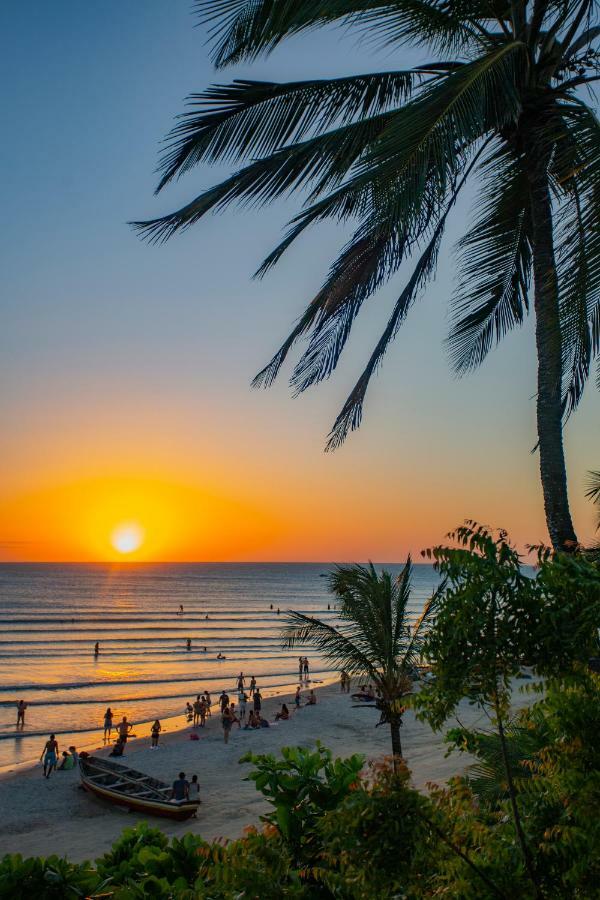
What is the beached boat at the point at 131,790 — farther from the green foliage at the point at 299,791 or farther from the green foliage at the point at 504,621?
the green foliage at the point at 504,621

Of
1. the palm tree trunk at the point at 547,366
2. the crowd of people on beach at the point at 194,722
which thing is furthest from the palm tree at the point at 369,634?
the crowd of people on beach at the point at 194,722

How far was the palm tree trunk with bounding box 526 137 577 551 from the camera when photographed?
17.7ft

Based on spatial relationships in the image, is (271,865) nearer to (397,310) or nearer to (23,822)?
(397,310)

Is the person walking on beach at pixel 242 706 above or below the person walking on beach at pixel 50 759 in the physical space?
below

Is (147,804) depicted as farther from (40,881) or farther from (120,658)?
(120,658)

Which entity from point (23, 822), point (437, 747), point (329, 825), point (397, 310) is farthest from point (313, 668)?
point (329, 825)

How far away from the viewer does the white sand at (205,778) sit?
15.1 metres

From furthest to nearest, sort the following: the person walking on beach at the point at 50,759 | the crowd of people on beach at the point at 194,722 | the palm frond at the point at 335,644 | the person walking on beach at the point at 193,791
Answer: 1. the crowd of people on beach at the point at 194,722
2. the person walking on beach at the point at 50,759
3. the person walking on beach at the point at 193,791
4. the palm frond at the point at 335,644

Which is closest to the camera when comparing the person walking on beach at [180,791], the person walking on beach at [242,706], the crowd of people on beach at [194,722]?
the person walking on beach at [180,791]

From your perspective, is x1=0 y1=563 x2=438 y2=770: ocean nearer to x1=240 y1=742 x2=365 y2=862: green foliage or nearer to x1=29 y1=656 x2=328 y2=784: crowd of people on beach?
x1=29 y1=656 x2=328 y2=784: crowd of people on beach

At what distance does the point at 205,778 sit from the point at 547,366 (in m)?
18.8

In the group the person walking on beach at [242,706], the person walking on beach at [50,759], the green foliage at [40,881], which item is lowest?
the person walking on beach at [242,706]

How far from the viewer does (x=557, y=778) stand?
3.23m

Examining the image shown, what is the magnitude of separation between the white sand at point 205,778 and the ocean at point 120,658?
13.9 ft
